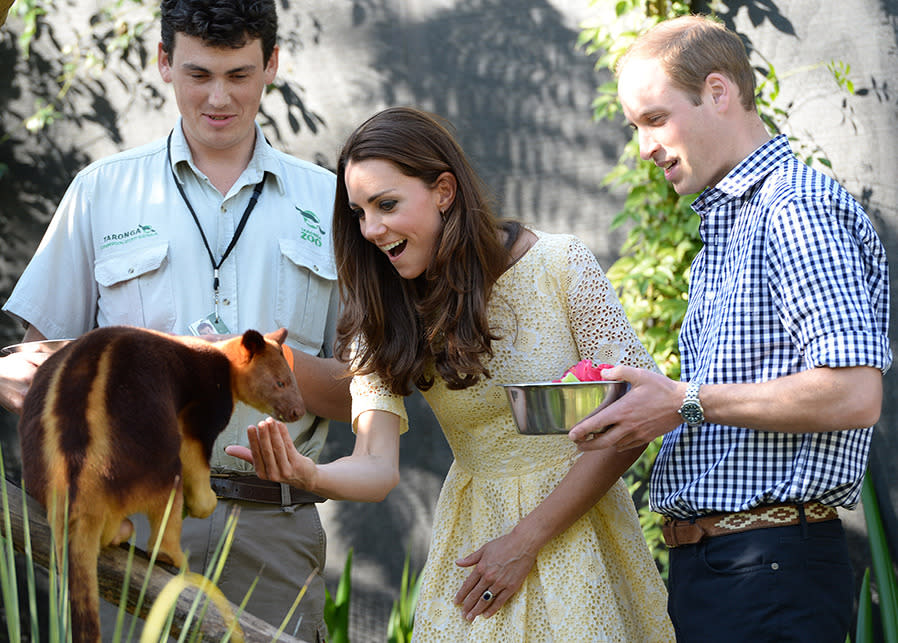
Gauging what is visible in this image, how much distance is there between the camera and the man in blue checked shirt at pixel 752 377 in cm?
195

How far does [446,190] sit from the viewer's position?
8.45 feet

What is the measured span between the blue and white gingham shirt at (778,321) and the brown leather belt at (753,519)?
0.02m

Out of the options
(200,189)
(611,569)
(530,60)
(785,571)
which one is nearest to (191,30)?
(200,189)

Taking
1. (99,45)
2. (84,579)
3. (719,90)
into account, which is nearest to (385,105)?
(99,45)

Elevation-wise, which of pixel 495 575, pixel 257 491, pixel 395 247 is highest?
pixel 395 247

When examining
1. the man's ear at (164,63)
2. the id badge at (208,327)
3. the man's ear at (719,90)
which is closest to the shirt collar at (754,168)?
the man's ear at (719,90)

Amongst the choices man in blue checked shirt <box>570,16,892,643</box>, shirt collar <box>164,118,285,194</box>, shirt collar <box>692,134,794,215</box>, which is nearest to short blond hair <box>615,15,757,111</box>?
man in blue checked shirt <box>570,16,892,643</box>

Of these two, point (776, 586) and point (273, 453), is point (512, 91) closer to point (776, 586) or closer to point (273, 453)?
point (273, 453)

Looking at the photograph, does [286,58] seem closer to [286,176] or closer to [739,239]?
[286,176]

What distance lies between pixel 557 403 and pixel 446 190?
0.78 meters

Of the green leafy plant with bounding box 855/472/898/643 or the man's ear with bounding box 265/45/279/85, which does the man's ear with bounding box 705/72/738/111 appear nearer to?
the man's ear with bounding box 265/45/279/85

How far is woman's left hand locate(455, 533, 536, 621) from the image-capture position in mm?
2379

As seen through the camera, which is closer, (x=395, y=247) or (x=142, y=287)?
(x=395, y=247)

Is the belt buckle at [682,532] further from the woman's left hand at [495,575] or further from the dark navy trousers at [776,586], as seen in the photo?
the woman's left hand at [495,575]
